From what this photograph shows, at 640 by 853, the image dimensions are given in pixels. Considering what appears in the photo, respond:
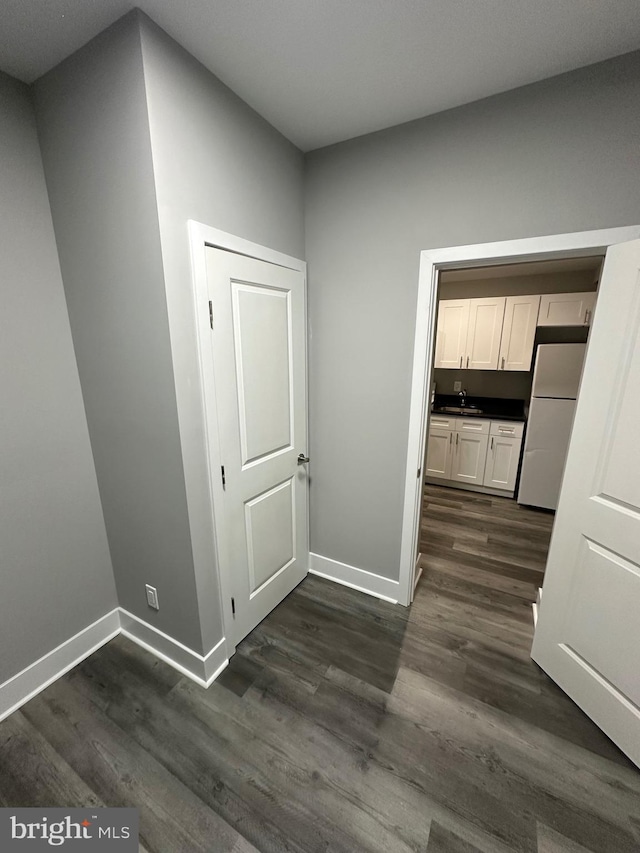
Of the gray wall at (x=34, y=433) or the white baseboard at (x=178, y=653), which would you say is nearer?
the gray wall at (x=34, y=433)

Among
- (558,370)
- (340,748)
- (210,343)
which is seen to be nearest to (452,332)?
(558,370)

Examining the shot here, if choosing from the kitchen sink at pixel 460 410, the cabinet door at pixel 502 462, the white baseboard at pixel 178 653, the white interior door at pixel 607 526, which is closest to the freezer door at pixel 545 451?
the cabinet door at pixel 502 462

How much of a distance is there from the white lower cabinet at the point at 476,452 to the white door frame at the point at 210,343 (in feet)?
9.69

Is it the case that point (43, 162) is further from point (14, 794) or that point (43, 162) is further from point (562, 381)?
point (562, 381)

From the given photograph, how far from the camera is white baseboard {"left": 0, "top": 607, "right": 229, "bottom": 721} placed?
1.51 meters

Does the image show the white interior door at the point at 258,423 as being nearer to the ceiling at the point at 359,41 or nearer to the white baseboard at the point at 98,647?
the white baseboard at the point at 98,647

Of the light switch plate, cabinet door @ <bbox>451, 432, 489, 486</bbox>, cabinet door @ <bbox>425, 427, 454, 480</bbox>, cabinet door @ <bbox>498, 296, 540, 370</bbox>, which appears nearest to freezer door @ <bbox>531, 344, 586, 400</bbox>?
cabinet door @ <bbox>498, 296, 540, 370</bbox>

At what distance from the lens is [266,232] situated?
1.67 m

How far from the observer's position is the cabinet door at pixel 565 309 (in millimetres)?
3240

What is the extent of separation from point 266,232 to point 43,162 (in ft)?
3.15

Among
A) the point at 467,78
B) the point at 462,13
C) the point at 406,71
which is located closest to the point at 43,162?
the point at 406,71

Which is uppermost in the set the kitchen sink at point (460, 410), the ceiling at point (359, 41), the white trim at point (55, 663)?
the ceiling at point (359, 41)

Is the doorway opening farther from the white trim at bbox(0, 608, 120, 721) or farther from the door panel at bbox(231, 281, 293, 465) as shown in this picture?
the white trim at bbox(0, 608, 120, 721)

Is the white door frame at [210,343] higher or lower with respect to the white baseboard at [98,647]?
higher
